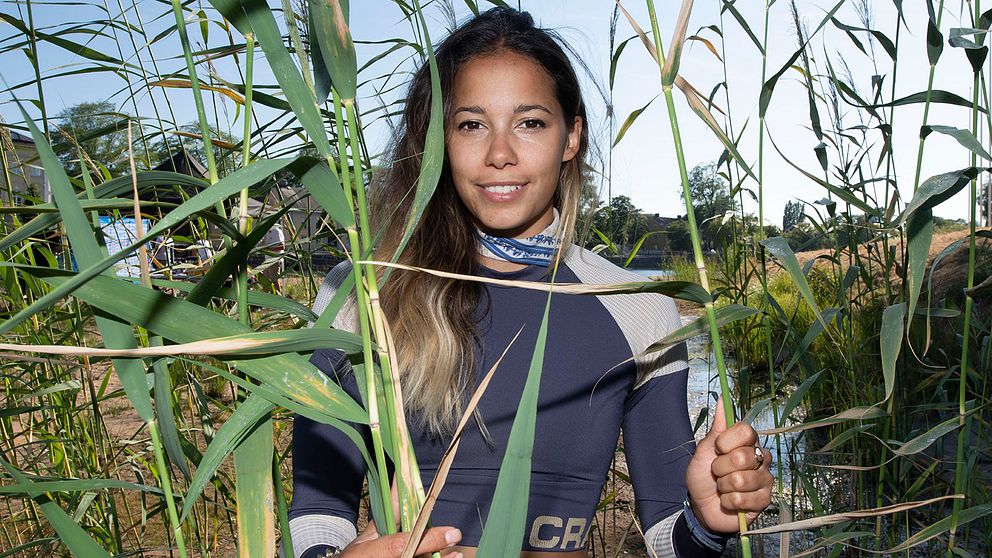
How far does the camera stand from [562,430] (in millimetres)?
1138

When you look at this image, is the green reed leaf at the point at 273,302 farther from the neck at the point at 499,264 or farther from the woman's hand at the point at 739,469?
the neck at the point at 499,264

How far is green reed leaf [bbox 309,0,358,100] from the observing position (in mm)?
378

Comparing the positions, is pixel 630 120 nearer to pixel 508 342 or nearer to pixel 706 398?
pixel 508 342

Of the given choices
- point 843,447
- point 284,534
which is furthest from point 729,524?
point 843,447

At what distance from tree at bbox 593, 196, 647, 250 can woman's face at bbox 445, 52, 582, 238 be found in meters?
0.59

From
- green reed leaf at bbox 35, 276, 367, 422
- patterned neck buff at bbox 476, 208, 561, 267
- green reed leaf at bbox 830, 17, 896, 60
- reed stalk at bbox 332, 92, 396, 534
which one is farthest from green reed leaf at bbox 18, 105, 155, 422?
green reed leaf at bbox 830, 17, 896, 60

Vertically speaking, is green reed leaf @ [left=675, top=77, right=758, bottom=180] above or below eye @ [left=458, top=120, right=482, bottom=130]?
below

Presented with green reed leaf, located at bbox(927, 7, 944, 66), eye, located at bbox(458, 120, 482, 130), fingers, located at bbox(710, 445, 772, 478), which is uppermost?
green reed leaf, located at bbox(927, 7, 944, 66)

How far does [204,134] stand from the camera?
1.72ft

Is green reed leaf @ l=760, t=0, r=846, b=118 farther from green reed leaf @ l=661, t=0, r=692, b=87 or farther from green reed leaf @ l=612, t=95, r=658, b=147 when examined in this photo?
green reed leaf @ l=661, t=0, r=692, b=87

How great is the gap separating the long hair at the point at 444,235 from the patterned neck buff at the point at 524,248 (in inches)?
1.5

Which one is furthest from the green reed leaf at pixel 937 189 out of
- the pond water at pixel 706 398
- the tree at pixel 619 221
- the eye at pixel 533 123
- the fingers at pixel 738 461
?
the pond water at pixel 706 398

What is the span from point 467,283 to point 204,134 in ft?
2.35

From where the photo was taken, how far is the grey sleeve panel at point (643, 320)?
A: 1187 millimetres
